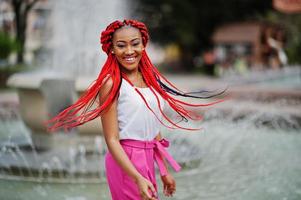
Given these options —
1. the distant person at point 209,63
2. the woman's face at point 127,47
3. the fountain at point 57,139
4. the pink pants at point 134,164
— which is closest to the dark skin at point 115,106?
the woman's face at point 127,47

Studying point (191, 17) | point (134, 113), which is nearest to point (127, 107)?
point (134, 113)

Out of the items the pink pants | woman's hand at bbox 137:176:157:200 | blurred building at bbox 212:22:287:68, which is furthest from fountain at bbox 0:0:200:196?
blurred building at bbox 212:22:287:68

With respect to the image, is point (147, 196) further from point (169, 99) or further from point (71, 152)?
point (71, 152)

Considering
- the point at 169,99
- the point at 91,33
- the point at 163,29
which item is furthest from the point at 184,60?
the point at 169,99

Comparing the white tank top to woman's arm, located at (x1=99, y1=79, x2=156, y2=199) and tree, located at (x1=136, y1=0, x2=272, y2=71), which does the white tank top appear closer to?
woman's arm, located at (x1=99, y1=79, x2=156, y2=199)

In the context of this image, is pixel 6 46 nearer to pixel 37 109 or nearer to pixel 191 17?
pixel 191 17

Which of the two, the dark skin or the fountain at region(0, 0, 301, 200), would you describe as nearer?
the dark skin

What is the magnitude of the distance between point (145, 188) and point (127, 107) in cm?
44

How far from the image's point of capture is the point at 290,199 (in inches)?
207

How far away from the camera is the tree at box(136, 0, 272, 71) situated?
115 feet

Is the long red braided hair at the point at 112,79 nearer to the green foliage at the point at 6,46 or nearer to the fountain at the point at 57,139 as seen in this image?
the fountain at the point at 57,139

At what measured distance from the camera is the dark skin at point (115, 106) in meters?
2.76

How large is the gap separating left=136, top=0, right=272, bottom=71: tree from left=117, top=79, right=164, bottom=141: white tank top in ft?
105

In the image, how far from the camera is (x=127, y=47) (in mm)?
2959
